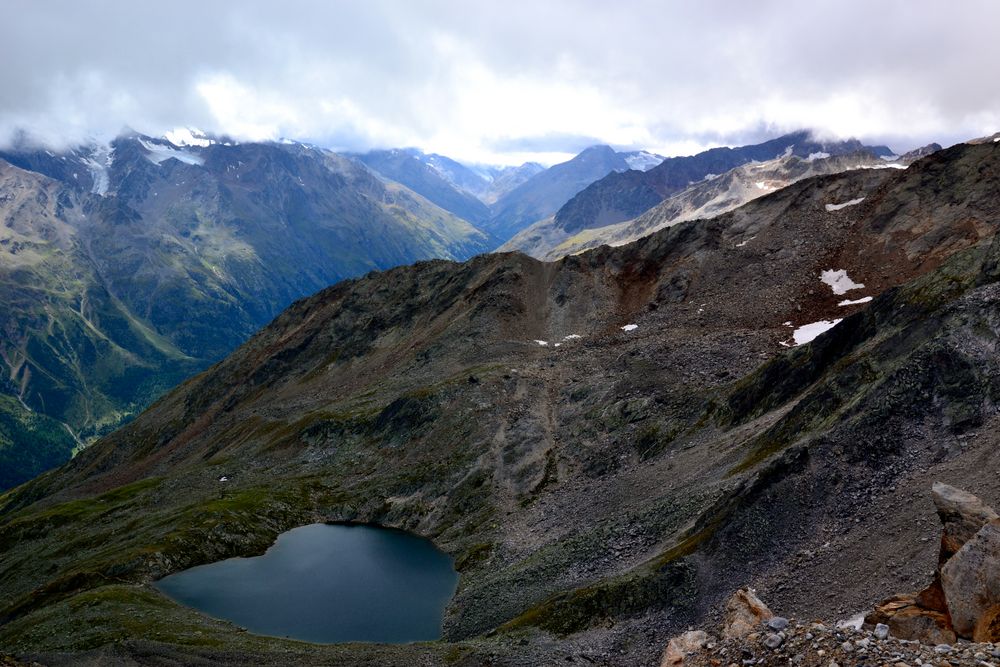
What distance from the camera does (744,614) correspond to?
32188mm

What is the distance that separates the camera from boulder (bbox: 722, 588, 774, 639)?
101 feet

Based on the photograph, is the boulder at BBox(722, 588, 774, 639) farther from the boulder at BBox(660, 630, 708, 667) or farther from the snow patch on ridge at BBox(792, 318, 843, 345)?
the snow patch on ridge at BBox(792, 318, 843, 345)

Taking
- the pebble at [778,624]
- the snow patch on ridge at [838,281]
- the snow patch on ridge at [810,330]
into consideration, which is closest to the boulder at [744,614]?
the pebble at [778,624]

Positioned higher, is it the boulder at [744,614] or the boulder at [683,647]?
the boulder at [744,614]

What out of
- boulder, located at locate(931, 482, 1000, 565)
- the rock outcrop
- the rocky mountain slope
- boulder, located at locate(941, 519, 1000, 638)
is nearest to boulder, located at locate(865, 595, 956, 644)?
the rock outcrop

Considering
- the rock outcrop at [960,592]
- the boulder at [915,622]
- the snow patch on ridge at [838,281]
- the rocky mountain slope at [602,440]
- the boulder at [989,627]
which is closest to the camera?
the boulder at [989,627]

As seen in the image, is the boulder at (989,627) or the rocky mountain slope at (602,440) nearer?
the boulder at (989,627)

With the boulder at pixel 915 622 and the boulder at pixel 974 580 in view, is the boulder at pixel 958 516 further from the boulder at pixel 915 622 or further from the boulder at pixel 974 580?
the boulder at pixel 915 622

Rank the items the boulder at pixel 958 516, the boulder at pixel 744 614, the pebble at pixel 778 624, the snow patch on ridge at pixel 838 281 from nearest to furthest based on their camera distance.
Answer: the pebble at pixel 778 624 → the boulder at pixel 958 516 → the boulder at pixel 744 614 → the snow patch on ridge at pixel 838 281

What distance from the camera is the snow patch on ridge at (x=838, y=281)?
102 meters

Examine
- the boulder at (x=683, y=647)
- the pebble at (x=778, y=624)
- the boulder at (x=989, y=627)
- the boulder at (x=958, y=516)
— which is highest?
the boulder at (x=958, y=516)

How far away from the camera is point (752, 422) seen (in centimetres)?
6906

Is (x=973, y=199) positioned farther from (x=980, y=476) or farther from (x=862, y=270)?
(x=980, y=476)

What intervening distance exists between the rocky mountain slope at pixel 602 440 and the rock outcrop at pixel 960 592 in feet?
A: 31.3
